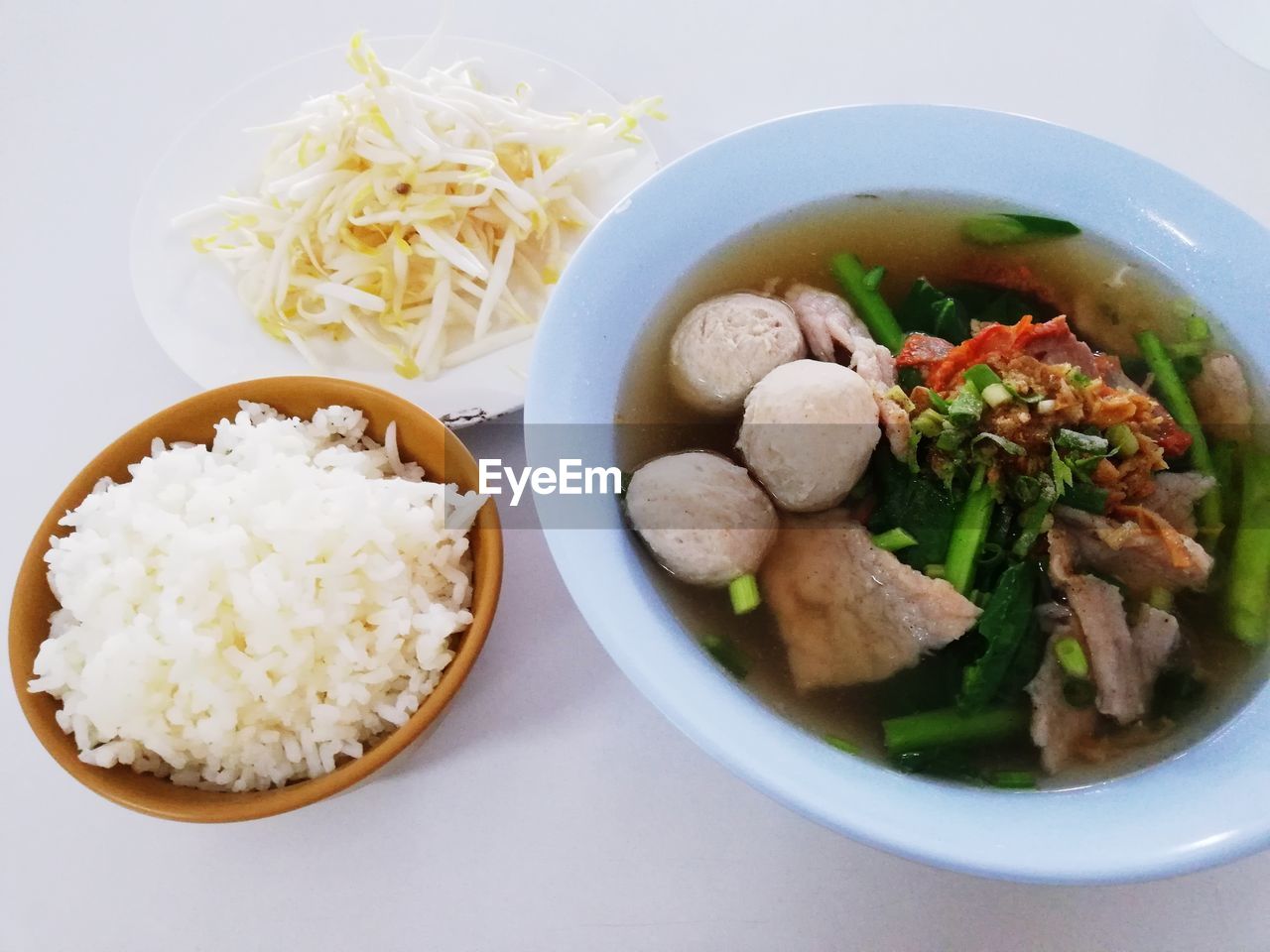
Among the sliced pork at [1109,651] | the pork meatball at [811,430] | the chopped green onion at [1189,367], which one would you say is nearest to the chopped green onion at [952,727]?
the sliced pork at [1109,651]

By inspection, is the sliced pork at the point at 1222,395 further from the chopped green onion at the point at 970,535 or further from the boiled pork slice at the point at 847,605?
the boiled pork slice at the point at 847,605

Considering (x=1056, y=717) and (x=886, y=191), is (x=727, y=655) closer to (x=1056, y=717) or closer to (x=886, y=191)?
(x=1056, y=717)

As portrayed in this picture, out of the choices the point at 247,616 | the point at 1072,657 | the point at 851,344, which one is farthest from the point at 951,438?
the point at 247,616

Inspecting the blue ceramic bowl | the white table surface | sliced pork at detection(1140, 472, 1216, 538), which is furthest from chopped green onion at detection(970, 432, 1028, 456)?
the white table surface

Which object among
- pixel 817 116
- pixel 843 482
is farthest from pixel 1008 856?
pixel 817 116

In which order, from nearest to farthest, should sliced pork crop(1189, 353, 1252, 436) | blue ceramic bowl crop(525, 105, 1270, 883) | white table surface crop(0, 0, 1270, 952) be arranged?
blue ceramic bowl crop(525, 105, 1270, 883) → white table surface crop(0, 0, 1270, 952) → sliced pork crop(1189, 353, 1252, 436)

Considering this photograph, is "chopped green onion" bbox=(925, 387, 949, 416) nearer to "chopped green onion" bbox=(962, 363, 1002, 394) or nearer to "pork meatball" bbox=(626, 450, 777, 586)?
"chopped green onion" bbox=(962, 363, 1002, 394)

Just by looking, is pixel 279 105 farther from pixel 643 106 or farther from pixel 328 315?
pixel 643 106
